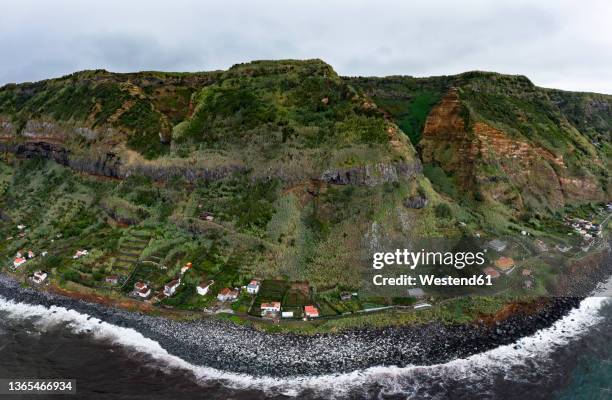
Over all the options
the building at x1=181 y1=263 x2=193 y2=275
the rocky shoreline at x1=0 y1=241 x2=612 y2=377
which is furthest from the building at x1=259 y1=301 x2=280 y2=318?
the building at x1=181 y1=263 x2=193 y2=275

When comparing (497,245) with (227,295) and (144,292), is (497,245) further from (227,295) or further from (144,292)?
(144,292)

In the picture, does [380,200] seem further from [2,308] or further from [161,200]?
[2,308]

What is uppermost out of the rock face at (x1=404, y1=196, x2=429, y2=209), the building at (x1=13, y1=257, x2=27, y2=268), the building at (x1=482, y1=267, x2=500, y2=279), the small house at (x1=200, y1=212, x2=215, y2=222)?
the rock face at (x1=404, y1=196, x2=429, y2=209)

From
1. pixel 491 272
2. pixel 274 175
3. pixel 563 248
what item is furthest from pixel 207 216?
pixel 563 248

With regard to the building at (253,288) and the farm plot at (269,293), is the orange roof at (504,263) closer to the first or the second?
the farm plot at (269,293)

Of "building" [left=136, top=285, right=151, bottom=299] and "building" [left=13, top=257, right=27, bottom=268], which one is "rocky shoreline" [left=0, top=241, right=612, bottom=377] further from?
"building" [left=13, top=257, right=27, bottom=268]

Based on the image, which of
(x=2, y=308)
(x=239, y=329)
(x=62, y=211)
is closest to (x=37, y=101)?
(x=62, y=211)
